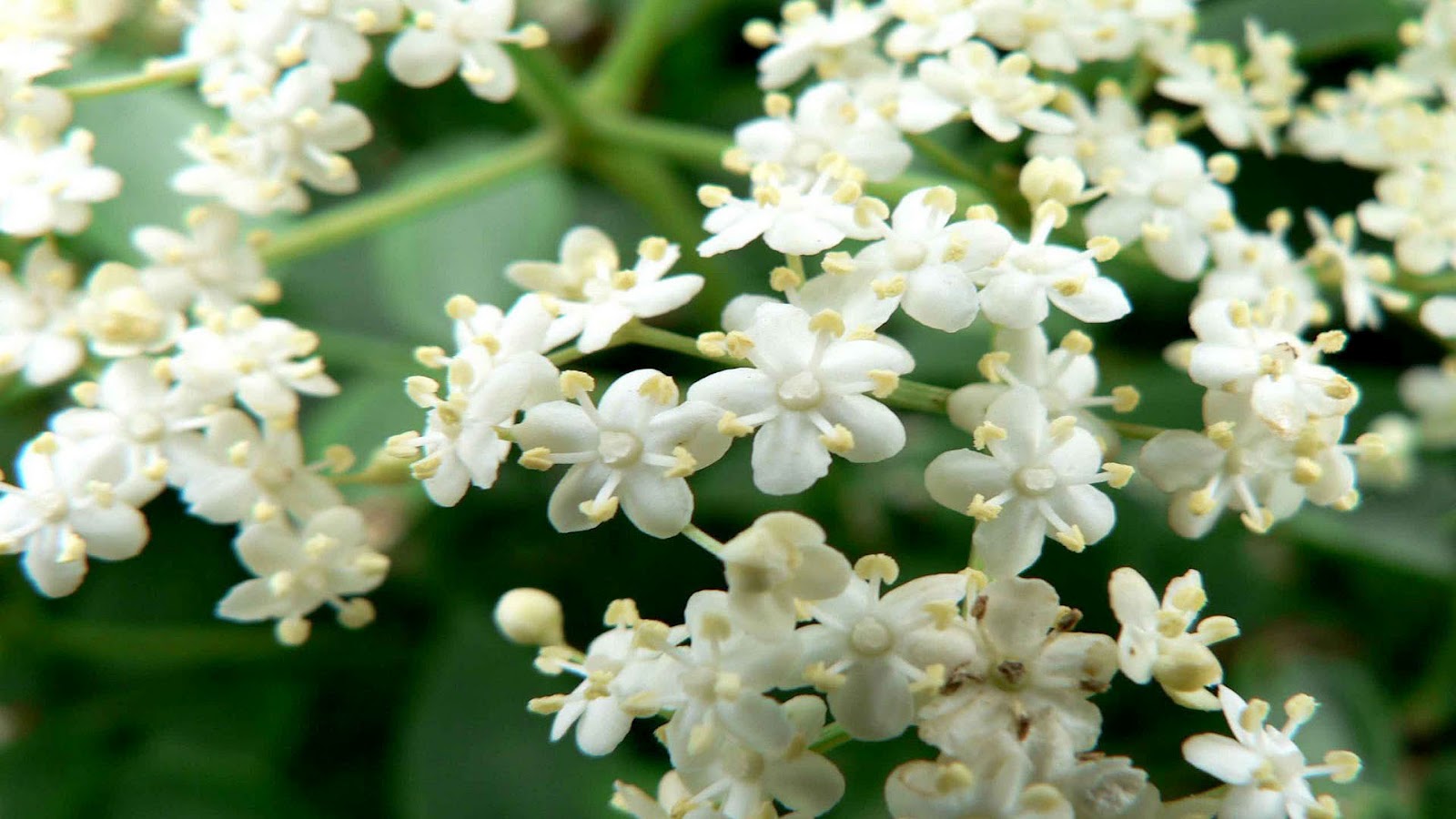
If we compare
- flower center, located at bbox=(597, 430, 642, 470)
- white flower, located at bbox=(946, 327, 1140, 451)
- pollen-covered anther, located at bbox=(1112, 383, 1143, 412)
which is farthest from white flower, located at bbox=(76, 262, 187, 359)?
pollen-covered anther, located at bbox=(1112, 383, 1143, 412)

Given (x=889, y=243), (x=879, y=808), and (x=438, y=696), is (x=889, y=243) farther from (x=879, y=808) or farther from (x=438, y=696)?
(x=438, y=696)

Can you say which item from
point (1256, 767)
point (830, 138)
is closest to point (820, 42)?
point (830, 138)

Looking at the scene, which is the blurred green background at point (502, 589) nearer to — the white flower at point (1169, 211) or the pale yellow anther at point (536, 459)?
the white flower at point (1169, 211)

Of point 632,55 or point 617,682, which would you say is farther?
point 632,55

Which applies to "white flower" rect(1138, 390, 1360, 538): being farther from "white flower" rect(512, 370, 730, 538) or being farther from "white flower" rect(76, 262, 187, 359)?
"white flower" rect(76, 262, 187, 359)

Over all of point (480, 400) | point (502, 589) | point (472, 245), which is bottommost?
point (502, 589)

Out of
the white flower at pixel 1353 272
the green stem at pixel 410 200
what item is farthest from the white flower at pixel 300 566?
the white flower at pixel 1353 272

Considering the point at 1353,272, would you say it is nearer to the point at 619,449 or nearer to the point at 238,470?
the point at 619,449
